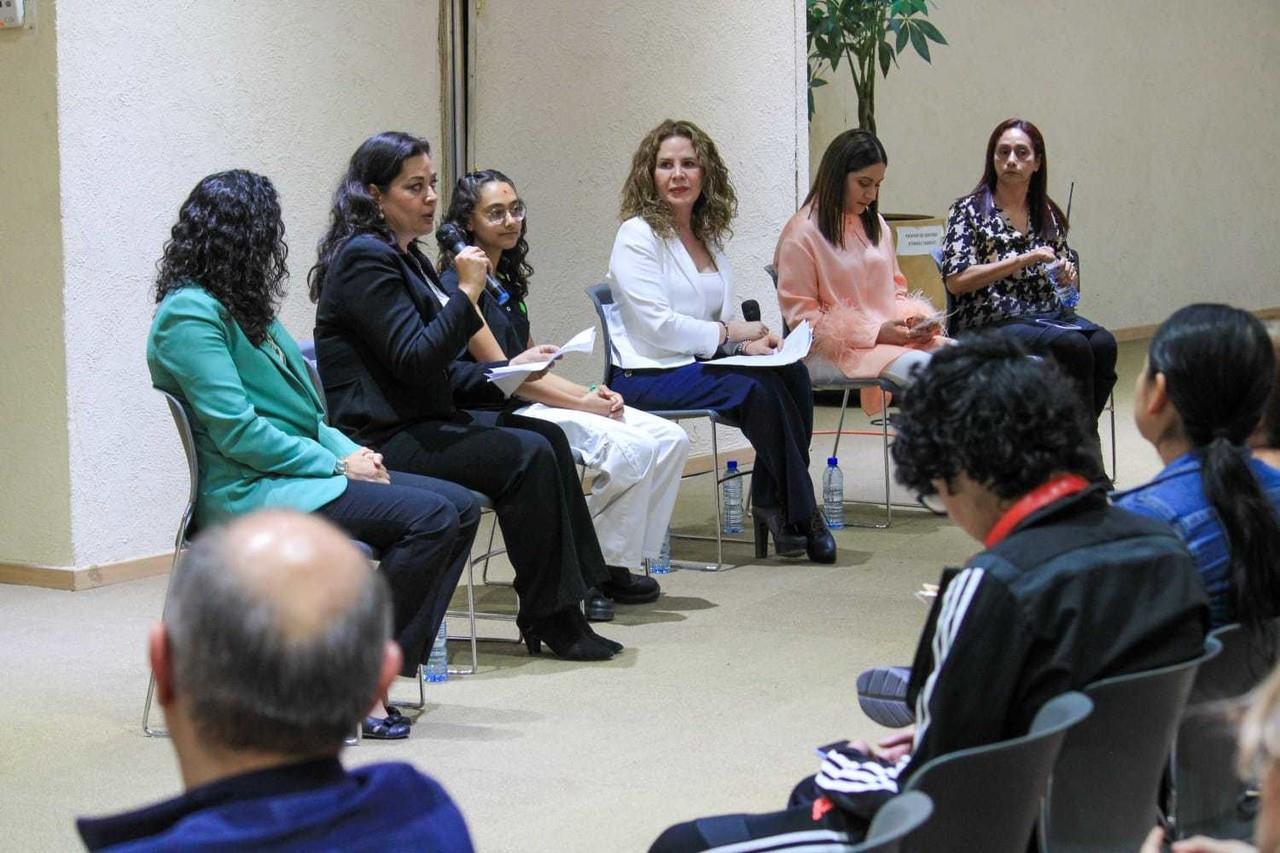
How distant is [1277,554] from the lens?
6.95 ft

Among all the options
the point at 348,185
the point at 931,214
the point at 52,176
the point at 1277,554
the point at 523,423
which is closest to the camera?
the point at 1277,554

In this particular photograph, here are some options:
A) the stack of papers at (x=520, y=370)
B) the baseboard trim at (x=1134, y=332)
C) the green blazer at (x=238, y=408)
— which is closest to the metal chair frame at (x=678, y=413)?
the stack of papers at (x=520, y=370)

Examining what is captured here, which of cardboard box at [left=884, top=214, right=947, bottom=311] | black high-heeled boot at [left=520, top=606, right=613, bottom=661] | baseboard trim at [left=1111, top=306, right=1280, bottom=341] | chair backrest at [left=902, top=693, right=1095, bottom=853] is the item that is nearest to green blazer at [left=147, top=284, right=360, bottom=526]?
black high-heeled boot at [left=520, top=606, right=613, bottom=661]

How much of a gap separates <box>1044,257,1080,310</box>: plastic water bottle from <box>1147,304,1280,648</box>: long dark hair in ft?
12.3

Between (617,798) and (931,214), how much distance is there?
7970 millimetres

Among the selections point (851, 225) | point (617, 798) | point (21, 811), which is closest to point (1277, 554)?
point (617, 798)

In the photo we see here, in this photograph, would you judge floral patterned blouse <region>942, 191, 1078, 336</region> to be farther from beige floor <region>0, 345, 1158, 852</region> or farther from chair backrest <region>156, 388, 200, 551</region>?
chair backrest <region>156, 388, 200, 551</region>

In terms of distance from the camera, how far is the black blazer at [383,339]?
380 cm

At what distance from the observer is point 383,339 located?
381cm

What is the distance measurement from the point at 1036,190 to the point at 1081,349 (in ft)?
2.06

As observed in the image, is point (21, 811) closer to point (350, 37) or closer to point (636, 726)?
point (636, 726)

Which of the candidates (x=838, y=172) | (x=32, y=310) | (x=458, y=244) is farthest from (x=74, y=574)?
(x=838, y=172)

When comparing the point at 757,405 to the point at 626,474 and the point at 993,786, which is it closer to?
the point at 626,474

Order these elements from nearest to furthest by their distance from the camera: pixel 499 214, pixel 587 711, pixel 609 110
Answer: pixel 587 711
pixel 499 214
pixel 609 110
